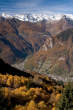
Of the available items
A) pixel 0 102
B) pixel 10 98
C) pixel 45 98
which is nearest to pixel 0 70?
pixel 45 98

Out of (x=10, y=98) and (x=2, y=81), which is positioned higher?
(x=10, y=98)

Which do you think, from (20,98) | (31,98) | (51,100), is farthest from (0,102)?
(51,100)

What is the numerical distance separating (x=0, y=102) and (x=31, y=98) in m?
9.73

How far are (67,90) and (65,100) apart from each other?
6.95 feet

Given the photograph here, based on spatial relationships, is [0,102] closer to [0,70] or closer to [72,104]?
[72,104]

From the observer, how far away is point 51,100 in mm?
33750

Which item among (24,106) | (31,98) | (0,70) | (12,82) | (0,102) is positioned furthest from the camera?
(0,70)

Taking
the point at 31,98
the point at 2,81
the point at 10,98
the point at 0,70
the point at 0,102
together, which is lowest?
the point at 0,70

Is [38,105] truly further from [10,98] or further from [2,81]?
[2,81]

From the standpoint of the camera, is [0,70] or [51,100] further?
[0,70]

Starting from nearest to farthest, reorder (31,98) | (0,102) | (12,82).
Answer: (0,102)
(31,98)
(12,82)

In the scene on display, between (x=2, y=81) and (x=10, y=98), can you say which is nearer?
(x=10, y=98)

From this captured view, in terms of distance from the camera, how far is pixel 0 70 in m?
71.4

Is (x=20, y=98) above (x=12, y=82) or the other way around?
above
